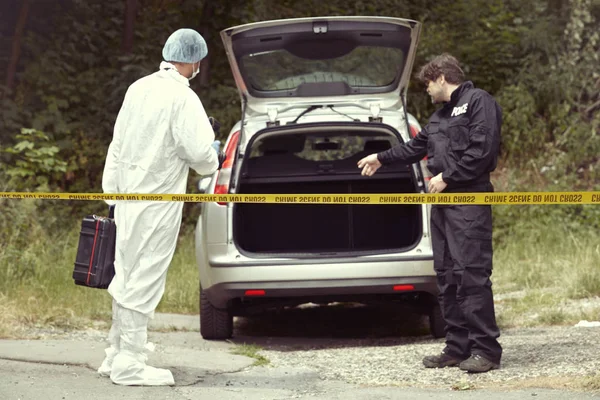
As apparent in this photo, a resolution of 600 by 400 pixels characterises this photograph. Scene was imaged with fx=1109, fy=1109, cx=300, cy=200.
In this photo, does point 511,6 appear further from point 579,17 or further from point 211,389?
point 211,389

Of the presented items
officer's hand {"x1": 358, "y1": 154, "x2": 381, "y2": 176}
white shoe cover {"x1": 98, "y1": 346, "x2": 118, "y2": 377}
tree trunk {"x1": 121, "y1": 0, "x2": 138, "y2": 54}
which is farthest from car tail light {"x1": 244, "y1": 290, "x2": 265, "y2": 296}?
tree trunk {"x1": 121, "y1": 0, "x2": 138, "y2": 54}

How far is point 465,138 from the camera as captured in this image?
20.1 feet

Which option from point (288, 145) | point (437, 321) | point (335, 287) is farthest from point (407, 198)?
point (288, 145)

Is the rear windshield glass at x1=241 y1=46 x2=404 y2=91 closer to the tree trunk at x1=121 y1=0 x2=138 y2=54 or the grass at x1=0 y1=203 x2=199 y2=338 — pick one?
the grass at x1=0 y1=203 x2=199 y2=338

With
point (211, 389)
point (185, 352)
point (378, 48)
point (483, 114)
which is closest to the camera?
point (211, 389)

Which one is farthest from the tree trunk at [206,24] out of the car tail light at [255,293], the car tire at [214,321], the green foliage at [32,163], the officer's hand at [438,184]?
the officer's hand at [438,184]

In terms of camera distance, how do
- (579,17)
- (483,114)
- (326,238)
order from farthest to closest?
(579,17), (326,238), (483,114)

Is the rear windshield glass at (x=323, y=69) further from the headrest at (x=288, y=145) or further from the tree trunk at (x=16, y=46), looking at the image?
the tree trunk at (x=16, y=46)

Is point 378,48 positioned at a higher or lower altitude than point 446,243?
higher

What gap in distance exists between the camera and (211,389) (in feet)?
18.4

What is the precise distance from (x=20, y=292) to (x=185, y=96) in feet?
10.7

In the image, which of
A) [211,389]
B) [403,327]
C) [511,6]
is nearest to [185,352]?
[211,389]

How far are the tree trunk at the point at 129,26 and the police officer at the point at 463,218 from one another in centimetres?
951

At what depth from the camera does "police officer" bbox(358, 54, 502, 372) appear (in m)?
6.02
